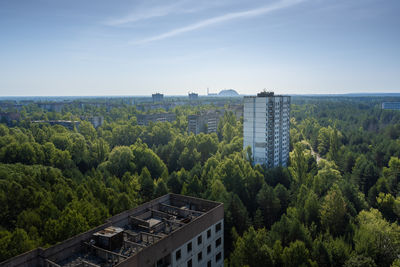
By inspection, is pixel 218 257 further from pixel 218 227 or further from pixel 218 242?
pixel 218 227

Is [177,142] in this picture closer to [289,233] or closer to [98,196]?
[98,196]

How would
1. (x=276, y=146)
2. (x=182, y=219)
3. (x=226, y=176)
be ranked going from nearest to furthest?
(x=182, y=219) < (x=226, y=176) < (x=276, y=146)

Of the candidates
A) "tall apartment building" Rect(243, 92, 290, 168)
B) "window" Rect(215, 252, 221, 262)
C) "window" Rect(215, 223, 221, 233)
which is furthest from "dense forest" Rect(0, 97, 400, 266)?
"tall apartment building" Rect(243, 92, 290, 168)

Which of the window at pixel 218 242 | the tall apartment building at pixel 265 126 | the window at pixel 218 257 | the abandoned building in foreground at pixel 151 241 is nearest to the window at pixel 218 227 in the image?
the abandoned building in foreground at pixel 151 241

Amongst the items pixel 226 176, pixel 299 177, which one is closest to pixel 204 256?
pixel 226 176

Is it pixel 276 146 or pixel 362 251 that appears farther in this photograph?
pixel 276 146

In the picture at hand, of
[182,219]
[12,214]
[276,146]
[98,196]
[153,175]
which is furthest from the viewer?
[276,146]

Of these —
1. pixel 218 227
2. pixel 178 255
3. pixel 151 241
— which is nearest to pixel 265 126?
pixel 218 227
